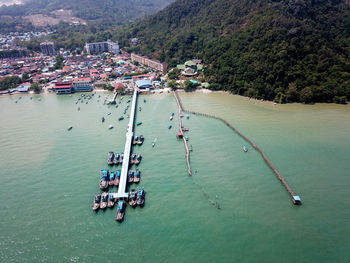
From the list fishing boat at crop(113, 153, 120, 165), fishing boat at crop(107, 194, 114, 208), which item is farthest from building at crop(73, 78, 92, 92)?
fishing boat at crop(107, 194, 114, 208)

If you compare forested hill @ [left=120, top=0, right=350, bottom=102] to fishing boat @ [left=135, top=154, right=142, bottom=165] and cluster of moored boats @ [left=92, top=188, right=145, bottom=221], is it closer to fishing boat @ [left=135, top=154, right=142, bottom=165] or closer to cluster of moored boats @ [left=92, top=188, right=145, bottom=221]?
fishing boat @ [left=135, top=154, right=142, bottom=165]

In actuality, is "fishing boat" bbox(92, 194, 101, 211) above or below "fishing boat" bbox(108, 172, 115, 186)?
below

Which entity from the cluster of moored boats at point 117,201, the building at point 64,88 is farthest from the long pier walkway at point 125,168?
the building at point 64,88

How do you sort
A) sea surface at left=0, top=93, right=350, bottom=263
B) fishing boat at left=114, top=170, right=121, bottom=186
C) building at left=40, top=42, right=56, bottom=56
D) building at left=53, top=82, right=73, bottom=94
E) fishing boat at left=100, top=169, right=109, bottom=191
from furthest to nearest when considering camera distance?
building at left=40, top=42, right=56, bottom=56 < building at left=53, top=82, right=73, bottom=94 < fishing boat at left=114, top=170, right=121, bottom=186 < fishing boat at left=100, top=169, right=109, bottom=191 < sea surface at left=0, top=93, right=350, bottom=263

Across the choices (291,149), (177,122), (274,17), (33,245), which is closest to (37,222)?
(33,245)

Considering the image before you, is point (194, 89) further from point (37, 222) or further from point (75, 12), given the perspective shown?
point (75, 12)

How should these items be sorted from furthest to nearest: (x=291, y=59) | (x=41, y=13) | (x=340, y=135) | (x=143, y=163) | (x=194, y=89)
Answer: (x=41, y=13), (x=194, y=89), (x=291, y=59), (x=340, y=135), (x=143, y=163)
